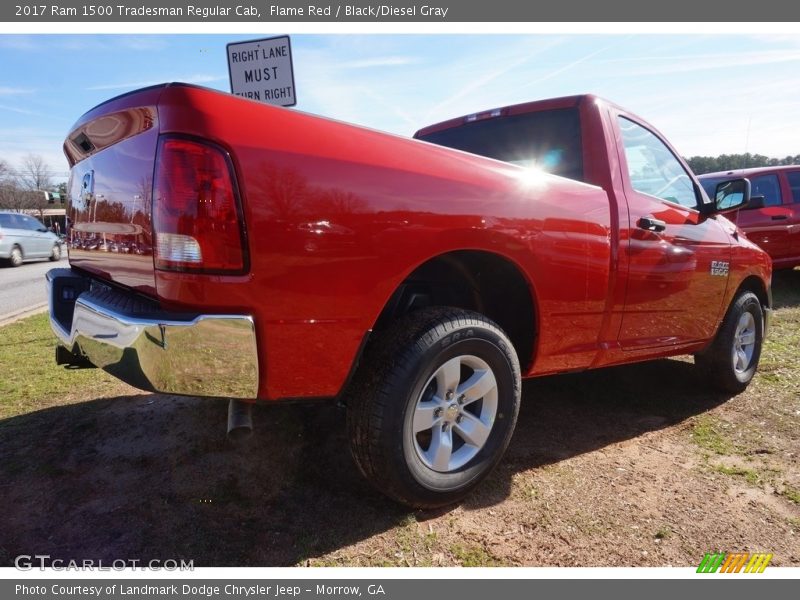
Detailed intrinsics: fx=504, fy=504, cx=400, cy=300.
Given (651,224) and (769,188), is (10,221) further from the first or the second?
(769,188)

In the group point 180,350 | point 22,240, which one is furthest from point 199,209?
point 22,240

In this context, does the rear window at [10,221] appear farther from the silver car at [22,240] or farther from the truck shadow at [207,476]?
the truck shadow at [207,476]

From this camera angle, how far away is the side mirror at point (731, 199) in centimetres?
354

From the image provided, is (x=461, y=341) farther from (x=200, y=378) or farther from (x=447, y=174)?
(x=200, y=378)

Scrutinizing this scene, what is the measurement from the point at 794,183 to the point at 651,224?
274 inches

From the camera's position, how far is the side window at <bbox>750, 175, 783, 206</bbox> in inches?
307

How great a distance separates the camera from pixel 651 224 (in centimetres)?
291

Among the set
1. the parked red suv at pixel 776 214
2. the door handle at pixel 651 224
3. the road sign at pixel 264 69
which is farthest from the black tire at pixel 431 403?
the parked red suv at pixel 776 214

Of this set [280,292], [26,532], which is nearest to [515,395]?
[280,292]

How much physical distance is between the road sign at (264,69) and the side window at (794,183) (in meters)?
7.78

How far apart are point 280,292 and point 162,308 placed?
406 mm

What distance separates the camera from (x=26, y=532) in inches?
78.6

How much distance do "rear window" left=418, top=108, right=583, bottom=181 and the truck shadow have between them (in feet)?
5.25

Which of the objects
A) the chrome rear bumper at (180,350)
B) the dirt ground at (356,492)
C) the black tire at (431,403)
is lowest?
the dirt ground at (356,492)
